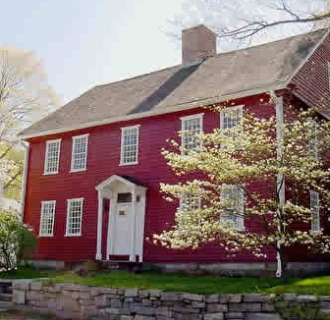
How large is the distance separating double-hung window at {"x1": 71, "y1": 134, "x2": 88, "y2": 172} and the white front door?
2.37m

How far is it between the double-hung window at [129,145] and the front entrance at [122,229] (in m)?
1.53

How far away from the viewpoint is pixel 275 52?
16938mm

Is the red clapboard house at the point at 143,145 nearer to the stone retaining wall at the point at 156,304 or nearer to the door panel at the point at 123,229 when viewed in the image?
the door panel at the point at 123,229

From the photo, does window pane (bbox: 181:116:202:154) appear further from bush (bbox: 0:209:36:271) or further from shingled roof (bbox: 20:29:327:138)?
bush (bbox: 0:209:36:271)

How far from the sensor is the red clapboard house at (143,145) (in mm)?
14406

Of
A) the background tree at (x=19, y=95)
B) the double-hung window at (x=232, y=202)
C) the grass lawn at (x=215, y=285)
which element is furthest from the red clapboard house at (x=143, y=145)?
the background tree at (x=19, y=95)

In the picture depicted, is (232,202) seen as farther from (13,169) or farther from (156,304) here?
(13,169)

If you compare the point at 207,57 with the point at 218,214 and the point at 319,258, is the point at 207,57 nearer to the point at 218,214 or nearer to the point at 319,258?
the point at 319,258

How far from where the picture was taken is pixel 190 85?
17047 millimetres

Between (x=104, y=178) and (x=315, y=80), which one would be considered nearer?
(x=315, y=80)

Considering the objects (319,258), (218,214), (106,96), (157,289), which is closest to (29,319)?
(157,289)

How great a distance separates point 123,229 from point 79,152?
3609mm

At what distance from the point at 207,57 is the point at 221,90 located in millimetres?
4708

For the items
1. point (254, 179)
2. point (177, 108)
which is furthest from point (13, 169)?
point (254, 179)
